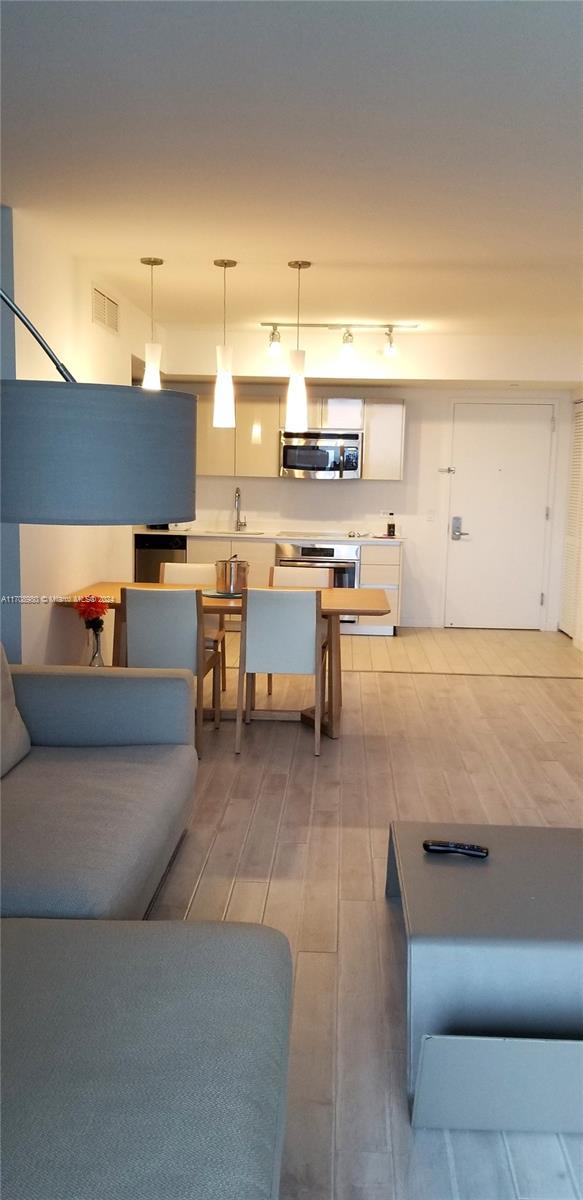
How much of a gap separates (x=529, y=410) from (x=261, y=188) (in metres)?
5.36

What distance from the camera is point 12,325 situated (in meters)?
4.37

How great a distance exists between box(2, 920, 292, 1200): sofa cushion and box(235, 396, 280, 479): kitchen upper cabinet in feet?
21.9

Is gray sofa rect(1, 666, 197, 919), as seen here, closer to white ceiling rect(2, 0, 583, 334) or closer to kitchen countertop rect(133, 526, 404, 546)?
white ceiling rect(2, 0, 583, 334)

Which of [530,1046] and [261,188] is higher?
[261,188]

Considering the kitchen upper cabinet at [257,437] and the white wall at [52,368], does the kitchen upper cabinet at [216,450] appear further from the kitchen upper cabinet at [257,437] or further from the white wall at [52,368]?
the white wall at [52,368]

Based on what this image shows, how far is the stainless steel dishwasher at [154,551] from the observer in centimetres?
846

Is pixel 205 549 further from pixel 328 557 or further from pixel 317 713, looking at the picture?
pixel 317 713

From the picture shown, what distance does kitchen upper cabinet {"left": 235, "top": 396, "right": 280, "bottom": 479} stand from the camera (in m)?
8.59

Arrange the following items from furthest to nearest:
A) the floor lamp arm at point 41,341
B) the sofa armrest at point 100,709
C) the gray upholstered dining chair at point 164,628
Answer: the gray upholstered dining chair at point 164,628 < the sofa armrest at point 100,709 < the floor lamp arm at point 41,341

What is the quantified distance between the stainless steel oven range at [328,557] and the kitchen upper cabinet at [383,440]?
70 cm

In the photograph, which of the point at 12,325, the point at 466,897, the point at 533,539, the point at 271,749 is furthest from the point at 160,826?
the point at 533,539

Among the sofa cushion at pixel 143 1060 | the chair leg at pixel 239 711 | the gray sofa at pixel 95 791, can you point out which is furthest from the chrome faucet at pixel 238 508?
the sofa cushion at pixel 143 1060

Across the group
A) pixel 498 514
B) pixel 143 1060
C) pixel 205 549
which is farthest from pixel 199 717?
pixel 498 514

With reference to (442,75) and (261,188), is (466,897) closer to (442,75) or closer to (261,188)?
(442,75)
